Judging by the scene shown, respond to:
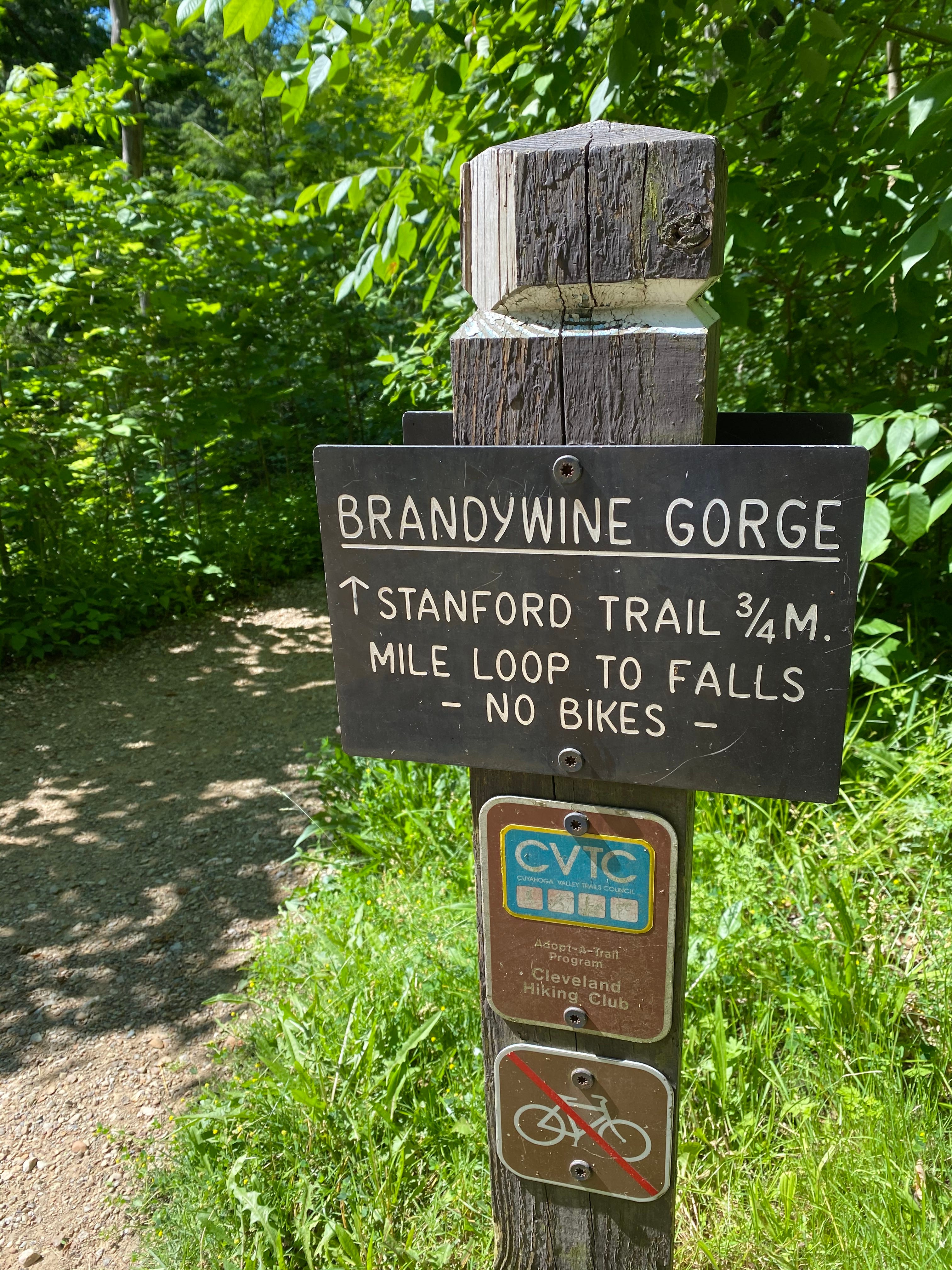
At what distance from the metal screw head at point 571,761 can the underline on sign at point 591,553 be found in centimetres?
26

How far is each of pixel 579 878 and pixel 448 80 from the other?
2.11 m

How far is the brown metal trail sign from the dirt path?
1756 millimetres

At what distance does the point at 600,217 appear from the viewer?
0.96 meters

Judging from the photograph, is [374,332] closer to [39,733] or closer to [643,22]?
[39,733]

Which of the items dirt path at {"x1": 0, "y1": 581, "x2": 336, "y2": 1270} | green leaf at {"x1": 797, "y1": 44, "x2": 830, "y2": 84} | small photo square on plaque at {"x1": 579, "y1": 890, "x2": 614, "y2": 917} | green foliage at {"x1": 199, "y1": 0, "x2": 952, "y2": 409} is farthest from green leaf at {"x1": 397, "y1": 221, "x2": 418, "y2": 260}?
dirt path at {"x1": 0, "y1": 581, "x2": 336, "y2": 1270}

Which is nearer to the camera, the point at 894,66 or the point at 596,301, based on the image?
the point at 596,301

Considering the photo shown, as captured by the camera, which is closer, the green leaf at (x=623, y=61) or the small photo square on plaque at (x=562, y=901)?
the small photo square on plaque at (x=562, y=901)

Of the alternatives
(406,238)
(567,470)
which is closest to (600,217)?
(567,470)

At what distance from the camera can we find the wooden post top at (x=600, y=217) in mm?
926

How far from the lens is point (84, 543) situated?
6.76m

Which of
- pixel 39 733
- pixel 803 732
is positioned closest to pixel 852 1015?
pixel 803 732

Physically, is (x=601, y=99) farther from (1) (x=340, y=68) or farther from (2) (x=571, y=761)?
(2) (x=571, y=761)

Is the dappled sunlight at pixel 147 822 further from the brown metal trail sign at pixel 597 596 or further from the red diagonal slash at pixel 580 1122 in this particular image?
the brown metal trail sign at pixel 597 596

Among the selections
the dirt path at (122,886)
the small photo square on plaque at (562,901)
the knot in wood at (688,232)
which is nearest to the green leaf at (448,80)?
the knot in wood at (688,232)
